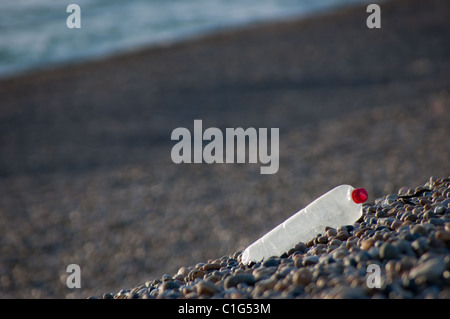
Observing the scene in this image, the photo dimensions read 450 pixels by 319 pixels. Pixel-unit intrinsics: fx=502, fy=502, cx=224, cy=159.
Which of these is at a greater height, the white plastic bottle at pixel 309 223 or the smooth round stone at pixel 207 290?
the white plastic bottle at pixel 309 223

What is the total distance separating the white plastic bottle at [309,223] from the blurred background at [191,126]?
89.8 inches

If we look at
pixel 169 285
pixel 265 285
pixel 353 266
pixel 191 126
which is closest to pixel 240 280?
pixel 265 285

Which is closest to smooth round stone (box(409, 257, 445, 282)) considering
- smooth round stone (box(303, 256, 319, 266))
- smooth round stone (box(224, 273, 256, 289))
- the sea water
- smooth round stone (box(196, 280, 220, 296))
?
smooth round stone (box(303, 256, 319, 266))

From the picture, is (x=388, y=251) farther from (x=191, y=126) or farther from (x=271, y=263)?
(x=191, y=126)

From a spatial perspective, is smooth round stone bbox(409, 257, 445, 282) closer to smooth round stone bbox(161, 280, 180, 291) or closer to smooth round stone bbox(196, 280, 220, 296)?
smooth round stone bbox(196, 280, 220, 296)

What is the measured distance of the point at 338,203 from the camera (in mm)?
2754

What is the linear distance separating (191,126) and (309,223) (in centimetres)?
630

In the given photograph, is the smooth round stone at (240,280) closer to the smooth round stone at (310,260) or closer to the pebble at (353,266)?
the pebble at (353,266)

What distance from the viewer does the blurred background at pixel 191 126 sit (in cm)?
541

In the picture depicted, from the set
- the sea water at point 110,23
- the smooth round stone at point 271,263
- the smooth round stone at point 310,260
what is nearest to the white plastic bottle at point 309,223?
the smooth round stone at point 271,263

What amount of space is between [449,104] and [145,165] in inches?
182

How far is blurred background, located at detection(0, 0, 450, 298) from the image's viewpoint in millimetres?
5414

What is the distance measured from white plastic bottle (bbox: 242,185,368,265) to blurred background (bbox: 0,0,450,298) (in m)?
2.28
